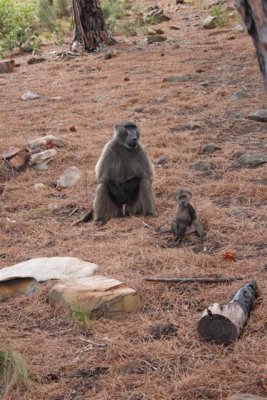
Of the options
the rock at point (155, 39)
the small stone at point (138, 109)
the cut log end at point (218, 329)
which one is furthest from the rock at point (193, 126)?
the rock at point (155, 39)

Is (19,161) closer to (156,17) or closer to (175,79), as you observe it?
(175,79)

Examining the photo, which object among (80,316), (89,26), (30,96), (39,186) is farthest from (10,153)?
(89,26)

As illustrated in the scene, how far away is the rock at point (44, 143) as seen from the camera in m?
8.76

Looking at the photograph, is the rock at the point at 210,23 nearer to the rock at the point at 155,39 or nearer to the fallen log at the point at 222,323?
the rock at the point at 155,39

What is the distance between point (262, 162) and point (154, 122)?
2.57 meters

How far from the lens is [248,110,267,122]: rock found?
916cm

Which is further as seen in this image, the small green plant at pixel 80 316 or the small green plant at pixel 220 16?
the small green plant at pixel 220 16

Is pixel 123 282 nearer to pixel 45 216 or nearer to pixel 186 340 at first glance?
pixel 186 340

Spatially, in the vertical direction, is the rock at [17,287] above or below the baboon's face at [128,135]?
below

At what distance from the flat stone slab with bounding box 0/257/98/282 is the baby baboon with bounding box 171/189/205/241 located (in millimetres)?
951

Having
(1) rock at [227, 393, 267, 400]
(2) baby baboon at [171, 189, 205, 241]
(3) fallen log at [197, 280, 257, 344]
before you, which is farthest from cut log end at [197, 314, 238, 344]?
(2) baby baboon at [171, 189, 205, 241]

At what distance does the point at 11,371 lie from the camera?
346 centimetres

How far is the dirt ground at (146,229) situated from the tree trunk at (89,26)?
2232mm

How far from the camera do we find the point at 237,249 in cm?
528
